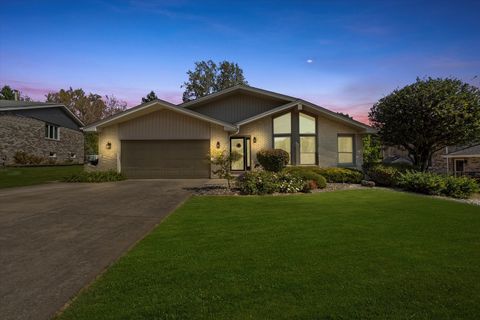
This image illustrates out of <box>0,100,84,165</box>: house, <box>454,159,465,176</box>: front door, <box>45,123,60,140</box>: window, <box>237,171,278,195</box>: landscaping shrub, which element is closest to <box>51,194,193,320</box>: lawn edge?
<box>237,171,278,195</box>: landscaping shrub

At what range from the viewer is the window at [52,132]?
2742 cm

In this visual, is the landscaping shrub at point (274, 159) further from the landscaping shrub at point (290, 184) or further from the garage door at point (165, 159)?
the garage door at point (165, 159)

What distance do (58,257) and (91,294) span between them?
1.76 m

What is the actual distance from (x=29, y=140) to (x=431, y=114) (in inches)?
1160

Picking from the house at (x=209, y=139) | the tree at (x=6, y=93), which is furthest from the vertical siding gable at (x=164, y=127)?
the tree at (x=6, y=93)

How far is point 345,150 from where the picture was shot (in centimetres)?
1850

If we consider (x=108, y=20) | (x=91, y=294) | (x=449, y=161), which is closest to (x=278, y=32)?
(x=108, y=20)

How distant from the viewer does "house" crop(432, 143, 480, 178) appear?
26.3 metres

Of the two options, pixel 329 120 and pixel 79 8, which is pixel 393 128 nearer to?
pixel 329 120

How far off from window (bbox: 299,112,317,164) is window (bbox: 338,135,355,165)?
164 centimetres

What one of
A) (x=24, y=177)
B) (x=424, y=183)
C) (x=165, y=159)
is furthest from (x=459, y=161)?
(x=24, y=177)

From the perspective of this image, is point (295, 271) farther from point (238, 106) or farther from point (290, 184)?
point (238, 106)

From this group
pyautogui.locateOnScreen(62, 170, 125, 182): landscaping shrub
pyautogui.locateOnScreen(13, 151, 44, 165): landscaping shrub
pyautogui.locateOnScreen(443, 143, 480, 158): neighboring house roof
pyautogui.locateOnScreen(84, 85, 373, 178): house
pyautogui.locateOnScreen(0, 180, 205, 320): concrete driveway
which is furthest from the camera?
pyautogui.locateOnScreen(443, 143, 480, 158): neighboring house roof

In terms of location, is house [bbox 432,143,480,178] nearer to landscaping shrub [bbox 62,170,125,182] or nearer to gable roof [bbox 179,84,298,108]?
gable roof [bbox 179,84,298,108]
